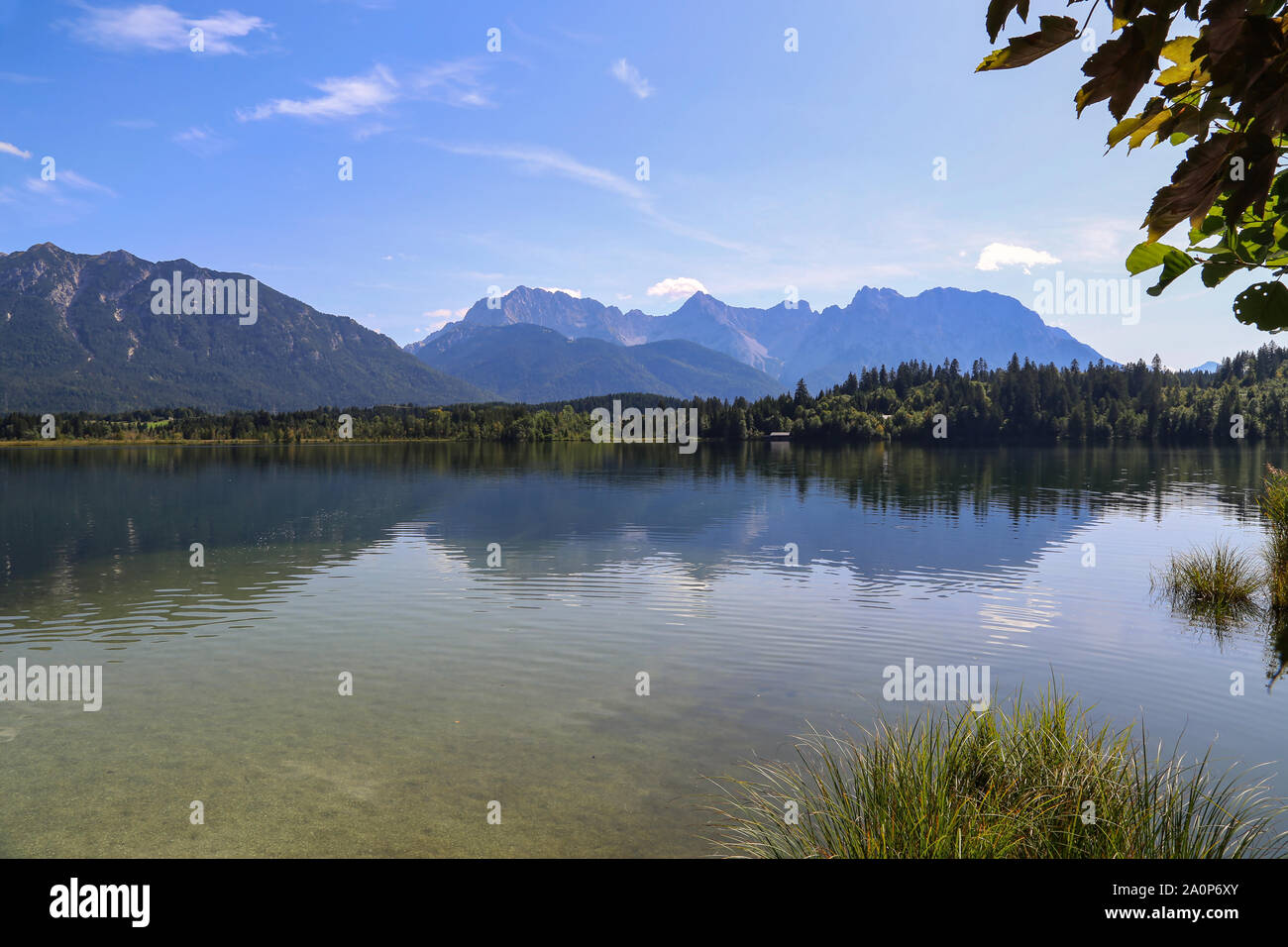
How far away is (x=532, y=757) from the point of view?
17.3 meters

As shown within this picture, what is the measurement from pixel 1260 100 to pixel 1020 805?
380 inches

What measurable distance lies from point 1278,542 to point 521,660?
31602 mm

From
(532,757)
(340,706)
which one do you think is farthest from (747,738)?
(340,706)

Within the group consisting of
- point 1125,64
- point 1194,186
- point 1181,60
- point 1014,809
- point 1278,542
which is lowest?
point 1014,809

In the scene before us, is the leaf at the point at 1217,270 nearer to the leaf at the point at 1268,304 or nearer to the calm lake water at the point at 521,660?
the leaf at the point at 1268,304

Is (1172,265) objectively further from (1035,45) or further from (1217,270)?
(1035,45)

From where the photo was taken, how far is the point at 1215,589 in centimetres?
3294

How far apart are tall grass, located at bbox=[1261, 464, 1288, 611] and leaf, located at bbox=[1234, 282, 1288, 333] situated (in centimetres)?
3477

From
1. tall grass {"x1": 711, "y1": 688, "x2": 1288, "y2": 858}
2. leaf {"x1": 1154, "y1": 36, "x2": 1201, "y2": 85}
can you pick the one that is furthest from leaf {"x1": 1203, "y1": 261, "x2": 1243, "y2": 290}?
tall grass {"x1": 711, "y1": 688, "x2": 1288, "y2": 858}

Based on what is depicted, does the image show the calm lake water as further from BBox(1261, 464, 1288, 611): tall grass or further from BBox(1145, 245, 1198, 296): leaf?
BBox(1145, 245, 1198, 296): leaf

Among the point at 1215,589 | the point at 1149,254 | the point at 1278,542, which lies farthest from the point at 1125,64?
the point at 1215,589

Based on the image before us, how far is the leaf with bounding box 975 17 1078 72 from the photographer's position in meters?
2.60
